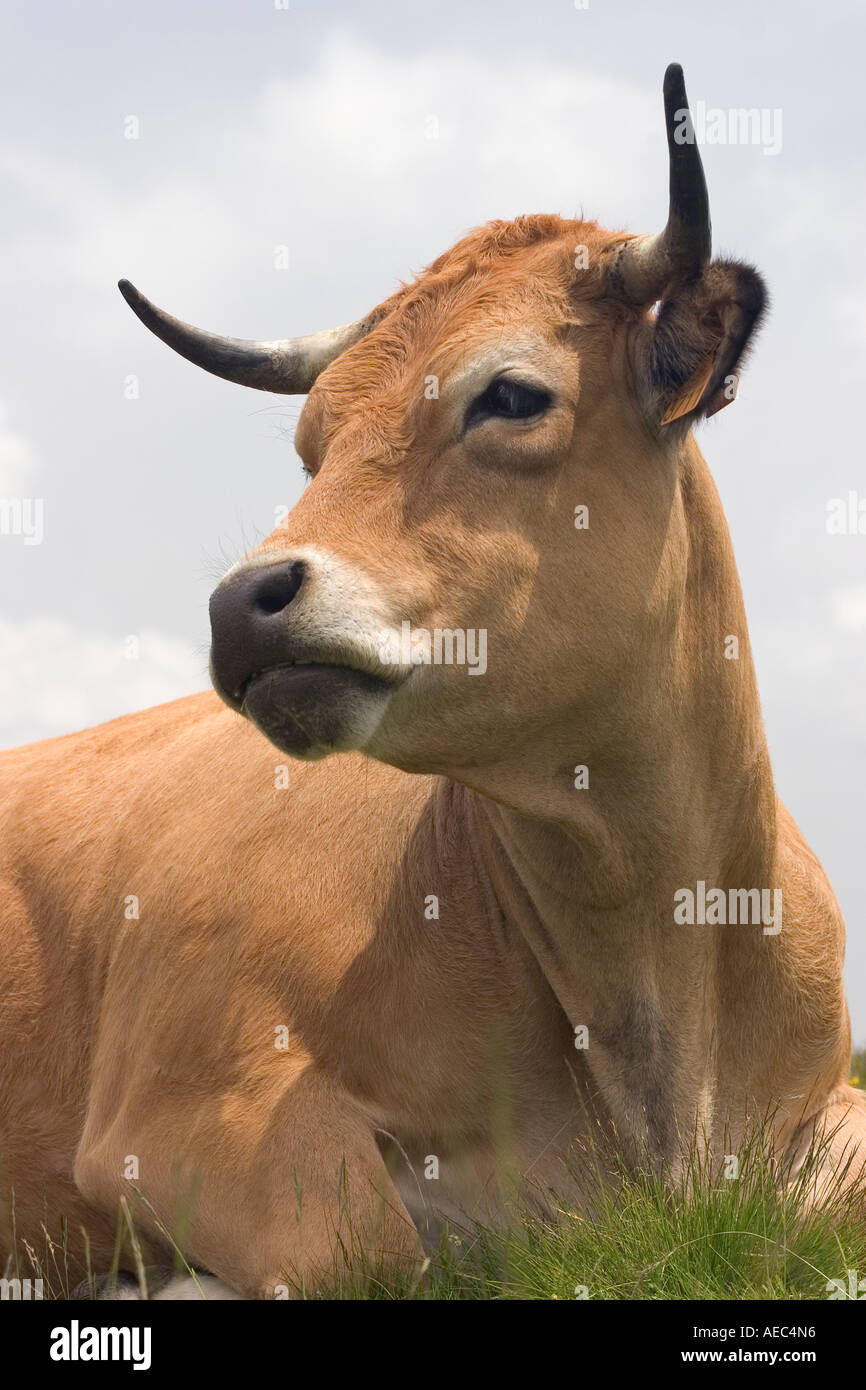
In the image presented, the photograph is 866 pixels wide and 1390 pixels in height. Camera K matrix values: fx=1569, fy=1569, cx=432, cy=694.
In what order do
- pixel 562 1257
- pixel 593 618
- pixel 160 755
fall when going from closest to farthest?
pixel 562 1257 → pixel 593 618 → pixel 160 755

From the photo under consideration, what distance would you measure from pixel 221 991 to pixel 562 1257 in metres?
1.67

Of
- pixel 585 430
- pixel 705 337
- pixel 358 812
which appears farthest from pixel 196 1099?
pixel 705 337

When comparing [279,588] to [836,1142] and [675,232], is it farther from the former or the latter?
[836,1142]

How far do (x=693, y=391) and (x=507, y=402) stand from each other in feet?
1.98

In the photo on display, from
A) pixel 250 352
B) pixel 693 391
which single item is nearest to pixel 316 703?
pixel 693 391

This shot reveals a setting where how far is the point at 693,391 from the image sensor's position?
4.90m

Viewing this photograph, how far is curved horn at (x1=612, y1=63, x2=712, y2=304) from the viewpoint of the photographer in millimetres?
4500

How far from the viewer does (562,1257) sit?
4.34 m

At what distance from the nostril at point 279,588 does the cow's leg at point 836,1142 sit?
2521 millimetres

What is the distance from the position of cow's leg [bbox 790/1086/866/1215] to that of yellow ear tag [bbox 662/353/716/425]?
7.81ft

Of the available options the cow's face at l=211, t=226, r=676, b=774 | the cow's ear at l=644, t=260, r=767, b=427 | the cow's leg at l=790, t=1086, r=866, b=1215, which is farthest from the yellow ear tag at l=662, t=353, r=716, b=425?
the cow's leg at l=790, t=1086, r=866, b=1215

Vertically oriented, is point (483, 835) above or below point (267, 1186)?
above
